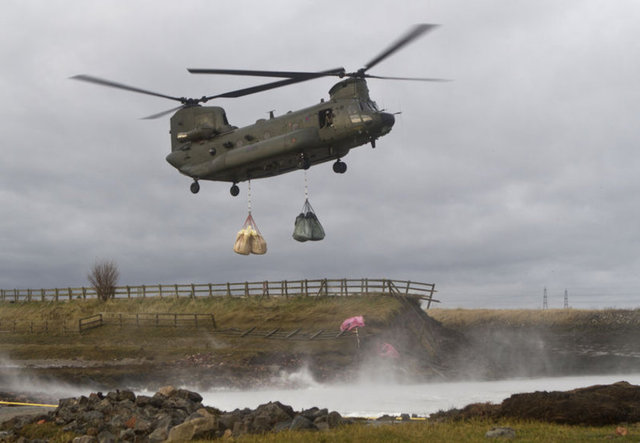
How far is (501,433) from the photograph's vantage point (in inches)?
559

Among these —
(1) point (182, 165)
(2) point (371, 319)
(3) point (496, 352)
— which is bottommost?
(3) point (496, 352)

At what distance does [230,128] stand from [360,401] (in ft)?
42.0

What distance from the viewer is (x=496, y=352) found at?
40594 mm

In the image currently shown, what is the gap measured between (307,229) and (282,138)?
362 centimetres

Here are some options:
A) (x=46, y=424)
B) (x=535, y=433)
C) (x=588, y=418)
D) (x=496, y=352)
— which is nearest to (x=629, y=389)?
(x=588, y=418)

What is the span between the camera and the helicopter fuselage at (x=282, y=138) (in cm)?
2295

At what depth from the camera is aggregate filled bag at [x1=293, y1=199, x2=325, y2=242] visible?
80.3 ft

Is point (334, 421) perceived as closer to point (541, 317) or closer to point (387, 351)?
point (387, 351)

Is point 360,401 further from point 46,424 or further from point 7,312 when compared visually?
point 7,312

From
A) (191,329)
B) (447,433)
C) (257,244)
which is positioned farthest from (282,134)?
(191,329)

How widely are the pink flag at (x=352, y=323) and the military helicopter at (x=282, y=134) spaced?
12.8 meters

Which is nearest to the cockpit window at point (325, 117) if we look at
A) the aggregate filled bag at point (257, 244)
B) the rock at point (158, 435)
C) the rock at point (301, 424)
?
the aggregate filled bag at point (257, 244)

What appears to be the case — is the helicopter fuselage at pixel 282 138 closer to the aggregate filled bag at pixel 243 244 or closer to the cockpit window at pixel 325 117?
the cockpit window at pixel 325 117

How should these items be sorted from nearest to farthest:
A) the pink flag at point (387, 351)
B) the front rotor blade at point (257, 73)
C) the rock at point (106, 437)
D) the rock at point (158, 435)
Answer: the rock at point (158, 435)
the rock at point (106, 437)
the front rotor blade at point (257, 73)
the pink flag at point (387, 351)
